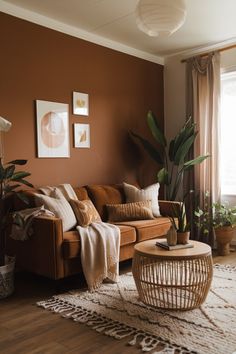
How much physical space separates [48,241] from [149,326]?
43.3 inches

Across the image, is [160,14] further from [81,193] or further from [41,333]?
[41,333]

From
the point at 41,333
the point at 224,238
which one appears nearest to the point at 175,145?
the point at 224,238

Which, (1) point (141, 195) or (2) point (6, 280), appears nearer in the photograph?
(2) point (6, 280)

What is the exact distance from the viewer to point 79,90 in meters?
4.18

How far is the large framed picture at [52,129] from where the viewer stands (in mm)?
3779

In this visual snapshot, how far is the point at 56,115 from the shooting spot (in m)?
3.93

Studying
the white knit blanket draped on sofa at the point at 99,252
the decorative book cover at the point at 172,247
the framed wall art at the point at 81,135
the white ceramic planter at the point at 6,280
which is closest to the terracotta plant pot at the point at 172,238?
the decorative book cover at the point at 172,247

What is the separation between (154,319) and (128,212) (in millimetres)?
1625

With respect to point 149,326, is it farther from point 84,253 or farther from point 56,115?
point 56,115

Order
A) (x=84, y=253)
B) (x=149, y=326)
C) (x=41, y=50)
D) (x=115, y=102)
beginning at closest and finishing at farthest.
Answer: (x=149, y=326) < (x=84, y=253) < (x=41, y=50) < (x=115, y=102)

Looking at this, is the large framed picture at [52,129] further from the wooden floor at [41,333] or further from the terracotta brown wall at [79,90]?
the wooden floor at [41,333]

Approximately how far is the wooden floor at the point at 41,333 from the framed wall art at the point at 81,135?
1.74 metres

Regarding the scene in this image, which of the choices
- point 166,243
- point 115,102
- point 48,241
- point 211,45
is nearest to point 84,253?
point 48,241

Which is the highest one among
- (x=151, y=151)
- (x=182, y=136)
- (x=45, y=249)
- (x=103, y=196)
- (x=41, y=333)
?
(x=182, y=136)
